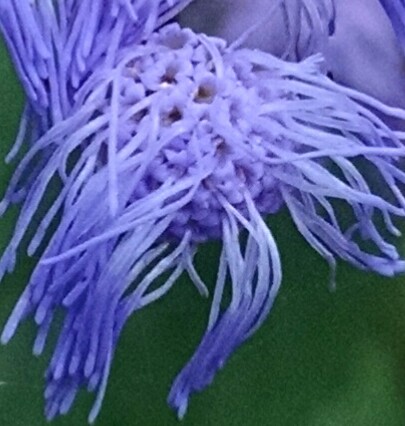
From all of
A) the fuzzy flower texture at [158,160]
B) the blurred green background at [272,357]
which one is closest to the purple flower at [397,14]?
the fuzzy flower texture at [158,160]

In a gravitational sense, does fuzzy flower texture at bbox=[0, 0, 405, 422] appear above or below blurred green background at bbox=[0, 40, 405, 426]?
above

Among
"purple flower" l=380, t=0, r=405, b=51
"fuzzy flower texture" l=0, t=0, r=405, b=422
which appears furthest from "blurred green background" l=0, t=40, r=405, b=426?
"purple flower" l=380, t=0, r=405, b=51

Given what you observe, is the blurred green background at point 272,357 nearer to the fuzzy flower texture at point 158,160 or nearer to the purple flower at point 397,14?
the fuzzy flower texture at point 158,160

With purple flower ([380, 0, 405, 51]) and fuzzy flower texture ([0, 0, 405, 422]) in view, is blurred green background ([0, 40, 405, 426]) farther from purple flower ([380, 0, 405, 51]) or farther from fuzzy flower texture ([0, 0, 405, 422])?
purple flower ([380, 0, 405, 51])

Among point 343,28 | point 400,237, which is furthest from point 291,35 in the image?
point 400,237

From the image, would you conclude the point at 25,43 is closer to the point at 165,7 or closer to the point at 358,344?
the point at 165,7

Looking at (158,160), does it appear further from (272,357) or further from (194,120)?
(272,357)

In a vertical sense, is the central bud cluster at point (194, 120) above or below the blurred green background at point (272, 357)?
above
